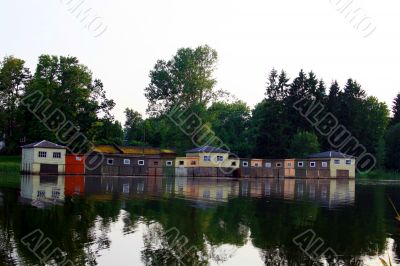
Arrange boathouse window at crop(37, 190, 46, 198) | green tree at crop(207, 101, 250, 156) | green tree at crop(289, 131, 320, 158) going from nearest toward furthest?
boathouse window at crop(37, 190, 46, 198), green tree at crop(289, 131, 320, 158), green tree at crop(207, 101, 250, 156)

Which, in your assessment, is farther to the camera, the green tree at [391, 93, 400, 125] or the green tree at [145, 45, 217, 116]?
the green tree at [391, 93, 400, 125]

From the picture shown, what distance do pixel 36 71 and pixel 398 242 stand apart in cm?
6097

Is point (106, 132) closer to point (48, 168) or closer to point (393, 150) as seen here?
point (48, 168)

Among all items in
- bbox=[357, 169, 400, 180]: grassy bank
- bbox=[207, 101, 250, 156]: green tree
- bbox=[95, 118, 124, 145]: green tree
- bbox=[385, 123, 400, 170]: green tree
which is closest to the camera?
bbox=[95, 118, 124, 145]: green tree

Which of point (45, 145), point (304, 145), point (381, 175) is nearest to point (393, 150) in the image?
point (381, 175)

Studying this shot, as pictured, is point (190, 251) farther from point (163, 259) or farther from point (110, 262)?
point (110, 262)

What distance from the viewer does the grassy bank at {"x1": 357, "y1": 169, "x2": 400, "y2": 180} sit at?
78250mm

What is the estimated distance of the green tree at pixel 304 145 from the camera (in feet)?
249

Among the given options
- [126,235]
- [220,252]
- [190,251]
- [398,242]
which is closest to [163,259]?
[190,251]

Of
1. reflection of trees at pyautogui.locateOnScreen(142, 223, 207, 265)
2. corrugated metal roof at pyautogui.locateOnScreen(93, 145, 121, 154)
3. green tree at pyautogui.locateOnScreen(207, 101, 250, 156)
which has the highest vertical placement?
green tree at pyautogui.locateOnScreen(207, 101, 250, 156)

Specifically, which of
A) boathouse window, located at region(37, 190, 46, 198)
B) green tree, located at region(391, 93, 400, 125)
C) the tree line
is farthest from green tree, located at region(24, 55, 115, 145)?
green tree, located at region(391, 93, 400, 125)

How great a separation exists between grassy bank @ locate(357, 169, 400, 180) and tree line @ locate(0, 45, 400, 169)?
4223mm

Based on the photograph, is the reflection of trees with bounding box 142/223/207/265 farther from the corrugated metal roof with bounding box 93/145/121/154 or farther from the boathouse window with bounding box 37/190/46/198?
the corrugated metal roof with bounding box 93/145/121/154

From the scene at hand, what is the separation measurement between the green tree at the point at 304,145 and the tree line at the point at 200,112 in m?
0.15
